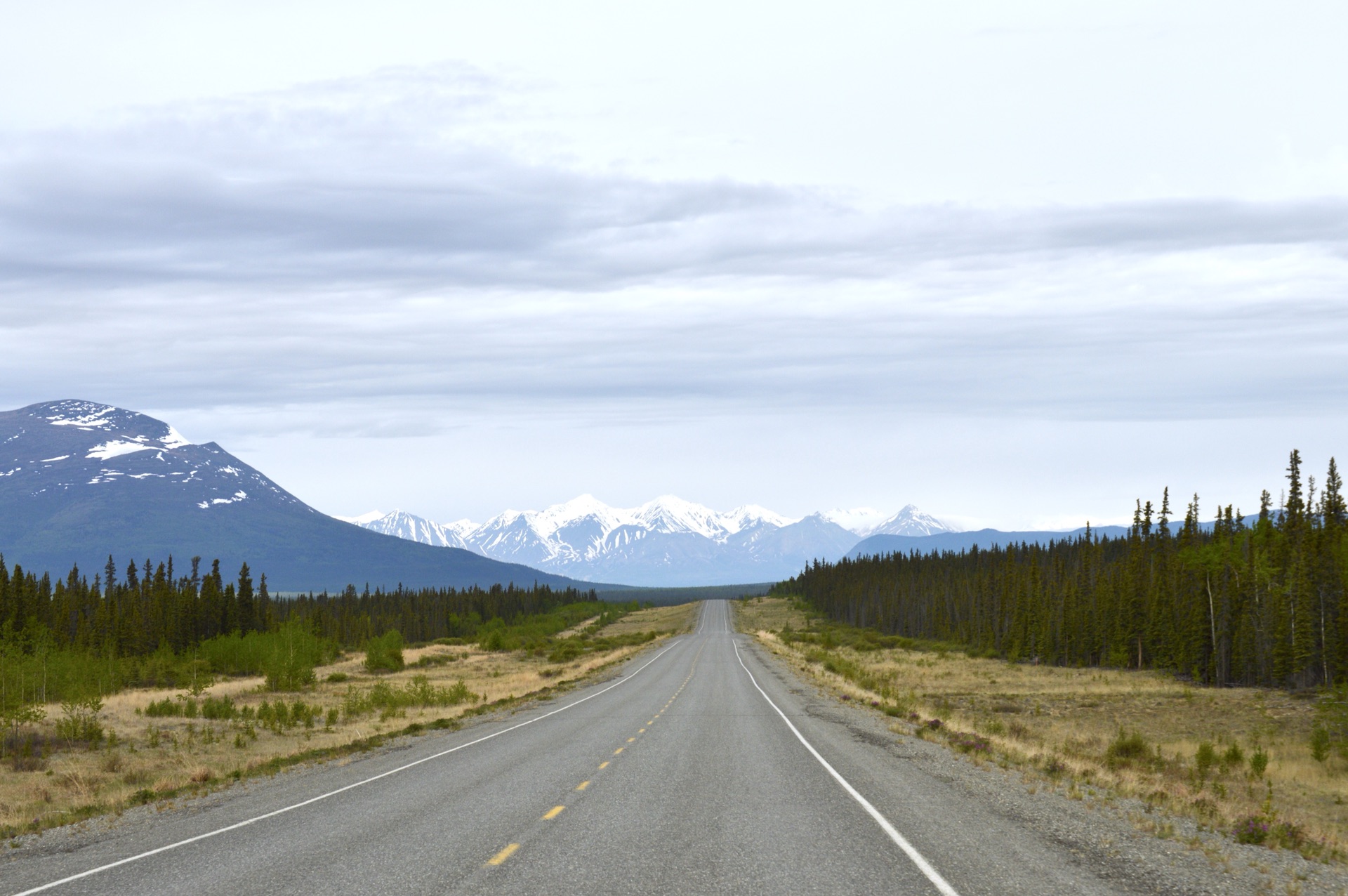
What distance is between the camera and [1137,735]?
3356 centimetres

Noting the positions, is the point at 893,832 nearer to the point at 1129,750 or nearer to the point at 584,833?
the point at 584,833

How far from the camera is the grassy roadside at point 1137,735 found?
17031mm

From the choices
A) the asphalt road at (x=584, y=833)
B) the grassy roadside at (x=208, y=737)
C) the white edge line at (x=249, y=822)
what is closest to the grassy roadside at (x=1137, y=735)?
the asphalt road at (x=584, y=833)

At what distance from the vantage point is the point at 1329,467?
95.9m

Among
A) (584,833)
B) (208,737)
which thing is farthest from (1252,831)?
(208,737)

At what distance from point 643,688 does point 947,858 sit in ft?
120

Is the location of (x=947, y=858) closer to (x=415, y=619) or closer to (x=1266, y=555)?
(x=1266, y=555)

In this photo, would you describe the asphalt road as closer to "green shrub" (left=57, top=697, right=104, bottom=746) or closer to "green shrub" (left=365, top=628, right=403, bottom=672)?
"green shrub" (left=57, top=697, right=104, bottom=746)

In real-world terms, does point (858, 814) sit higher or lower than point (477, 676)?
higher

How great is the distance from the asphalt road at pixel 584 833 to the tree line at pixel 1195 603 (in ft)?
190

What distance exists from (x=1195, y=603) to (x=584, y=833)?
77457 millimetres

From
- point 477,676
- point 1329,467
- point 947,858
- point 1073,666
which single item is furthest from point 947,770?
point 1329,467

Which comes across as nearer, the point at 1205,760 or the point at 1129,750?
the point at 1205,760

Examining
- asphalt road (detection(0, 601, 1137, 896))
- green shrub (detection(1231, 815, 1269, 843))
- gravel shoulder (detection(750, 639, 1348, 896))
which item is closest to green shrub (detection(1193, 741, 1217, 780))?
gravel shoulder (detection(750, 639, 1348, 896))
